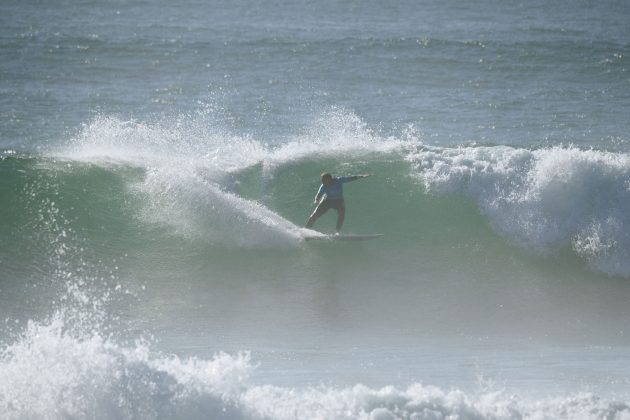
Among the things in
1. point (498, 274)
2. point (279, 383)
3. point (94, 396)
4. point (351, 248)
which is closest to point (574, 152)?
point (498, 274)

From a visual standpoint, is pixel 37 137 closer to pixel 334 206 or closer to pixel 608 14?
pixel 334 206

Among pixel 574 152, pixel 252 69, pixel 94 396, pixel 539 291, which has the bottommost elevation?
pixel 94 396

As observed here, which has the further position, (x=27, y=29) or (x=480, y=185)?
(x=27, y=29)

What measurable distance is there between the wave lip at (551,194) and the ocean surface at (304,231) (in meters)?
0.03

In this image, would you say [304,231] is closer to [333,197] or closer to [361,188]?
[333,197]

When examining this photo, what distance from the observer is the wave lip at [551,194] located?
14344 millimetres

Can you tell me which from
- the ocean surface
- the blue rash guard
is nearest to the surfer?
the blue rash guard

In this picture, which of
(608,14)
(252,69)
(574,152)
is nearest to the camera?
(574,152)

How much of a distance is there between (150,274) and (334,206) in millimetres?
2709

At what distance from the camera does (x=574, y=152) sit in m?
15.4

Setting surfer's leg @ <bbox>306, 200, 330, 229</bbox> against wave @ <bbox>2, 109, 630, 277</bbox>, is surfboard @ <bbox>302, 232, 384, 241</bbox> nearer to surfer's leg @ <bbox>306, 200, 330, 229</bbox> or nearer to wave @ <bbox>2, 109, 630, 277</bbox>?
wave @ <bbox>2, 109, 630, 277</bbox>

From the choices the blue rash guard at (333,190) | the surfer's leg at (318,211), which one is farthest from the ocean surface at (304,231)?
the blue rash guard at (333,190)

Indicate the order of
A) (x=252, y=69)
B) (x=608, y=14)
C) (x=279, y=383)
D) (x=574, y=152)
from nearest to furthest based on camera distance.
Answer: (x=279, y=383), (x=574, y=152), (x=252, y=69), (x=608, y=14)

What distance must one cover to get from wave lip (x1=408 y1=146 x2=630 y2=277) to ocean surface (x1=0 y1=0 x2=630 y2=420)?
3 centimetres
